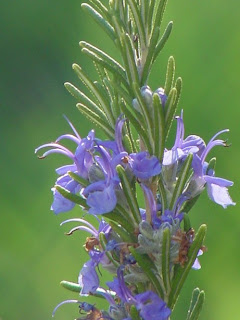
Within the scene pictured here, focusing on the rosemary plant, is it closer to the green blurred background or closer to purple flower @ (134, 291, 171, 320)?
purple flower @ (134, 291, 171, 320)

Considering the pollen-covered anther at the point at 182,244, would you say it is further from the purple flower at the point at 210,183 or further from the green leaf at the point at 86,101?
the green leaf at the point at 86,101

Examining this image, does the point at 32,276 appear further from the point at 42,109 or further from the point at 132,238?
the point at 132,238

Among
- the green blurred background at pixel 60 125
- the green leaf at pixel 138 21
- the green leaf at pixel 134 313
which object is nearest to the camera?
the green leaf at pixel 134 313

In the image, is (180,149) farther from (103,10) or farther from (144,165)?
(103,10)

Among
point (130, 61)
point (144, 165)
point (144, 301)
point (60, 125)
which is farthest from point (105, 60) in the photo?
point (60, 125)

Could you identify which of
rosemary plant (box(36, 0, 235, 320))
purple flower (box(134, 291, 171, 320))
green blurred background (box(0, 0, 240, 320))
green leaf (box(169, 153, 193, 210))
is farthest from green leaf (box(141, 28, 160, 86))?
green blurred background (box(0, 0, 240, 320))

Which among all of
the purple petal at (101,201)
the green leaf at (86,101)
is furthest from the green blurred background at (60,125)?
the purple petal at (101,201)

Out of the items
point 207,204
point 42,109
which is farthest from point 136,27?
point 42,109
